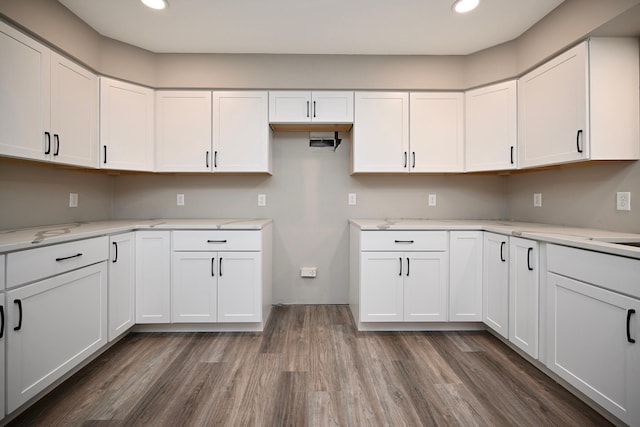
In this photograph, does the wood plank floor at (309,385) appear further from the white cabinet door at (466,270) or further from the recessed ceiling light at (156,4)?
the recessed ceiling light at (156,4)

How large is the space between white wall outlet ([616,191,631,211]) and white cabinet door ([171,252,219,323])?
2.85m

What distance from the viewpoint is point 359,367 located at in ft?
6.41

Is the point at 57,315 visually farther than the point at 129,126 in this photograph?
No

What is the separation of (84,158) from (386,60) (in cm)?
264

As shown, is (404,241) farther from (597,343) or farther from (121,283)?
(121,283)

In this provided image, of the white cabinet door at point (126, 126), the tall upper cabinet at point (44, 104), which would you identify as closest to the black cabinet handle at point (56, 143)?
the tall upper cabinet at point (44, 104)

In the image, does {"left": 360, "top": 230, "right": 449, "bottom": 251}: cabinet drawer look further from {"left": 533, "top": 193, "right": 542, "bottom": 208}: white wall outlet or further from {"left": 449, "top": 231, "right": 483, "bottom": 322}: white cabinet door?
{"left": 533, "top": 193, "right": 542, "bottom": 208}: white wall outlet

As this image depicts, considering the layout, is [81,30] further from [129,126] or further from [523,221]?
[523,221]

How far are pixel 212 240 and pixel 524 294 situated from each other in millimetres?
2288

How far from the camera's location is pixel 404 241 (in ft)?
7.99

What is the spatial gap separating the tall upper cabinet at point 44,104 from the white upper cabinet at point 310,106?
1.44 m

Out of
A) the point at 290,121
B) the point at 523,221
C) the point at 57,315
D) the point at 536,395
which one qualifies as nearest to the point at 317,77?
the point at 290,121

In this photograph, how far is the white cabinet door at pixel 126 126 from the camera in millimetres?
2453

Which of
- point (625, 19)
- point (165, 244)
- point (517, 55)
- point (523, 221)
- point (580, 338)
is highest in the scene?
point (517, 55)
